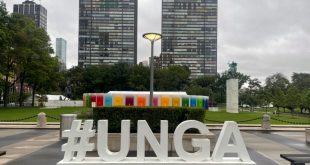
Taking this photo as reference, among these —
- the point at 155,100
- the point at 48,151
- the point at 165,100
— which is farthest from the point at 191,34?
the point at 48,151

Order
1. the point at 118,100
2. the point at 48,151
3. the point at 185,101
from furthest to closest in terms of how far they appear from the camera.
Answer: the point at 185,101, the point at 118,100, the point at 48,151

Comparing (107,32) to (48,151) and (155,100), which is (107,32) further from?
(48,151)

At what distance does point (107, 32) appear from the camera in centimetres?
12225

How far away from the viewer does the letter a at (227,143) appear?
9750 mm

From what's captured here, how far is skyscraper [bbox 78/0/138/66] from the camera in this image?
120044mm

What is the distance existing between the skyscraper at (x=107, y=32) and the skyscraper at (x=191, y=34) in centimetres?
1409

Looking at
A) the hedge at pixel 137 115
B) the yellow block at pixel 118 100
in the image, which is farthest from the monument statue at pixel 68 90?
the hedge at pixel 137 115

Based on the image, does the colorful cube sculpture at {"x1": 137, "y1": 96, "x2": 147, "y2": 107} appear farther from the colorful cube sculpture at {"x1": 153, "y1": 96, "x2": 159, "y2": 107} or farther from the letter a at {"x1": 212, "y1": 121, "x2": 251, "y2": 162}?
the letter a at {"x1": 212, "y1": 121, "x2": 251, "y2": 162}

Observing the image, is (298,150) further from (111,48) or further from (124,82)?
(111,48)

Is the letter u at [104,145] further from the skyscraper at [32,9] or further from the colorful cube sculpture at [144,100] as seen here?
the skyscraper at [32,9]

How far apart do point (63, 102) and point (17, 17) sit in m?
19.0

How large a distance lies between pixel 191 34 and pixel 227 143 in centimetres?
12614

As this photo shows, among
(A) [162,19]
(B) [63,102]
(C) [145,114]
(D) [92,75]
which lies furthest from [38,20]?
(C) [145,114]

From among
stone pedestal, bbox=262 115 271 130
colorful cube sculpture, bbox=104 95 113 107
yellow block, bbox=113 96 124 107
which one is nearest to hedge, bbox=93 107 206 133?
stone pedestal, bbox=262 115 271 130
